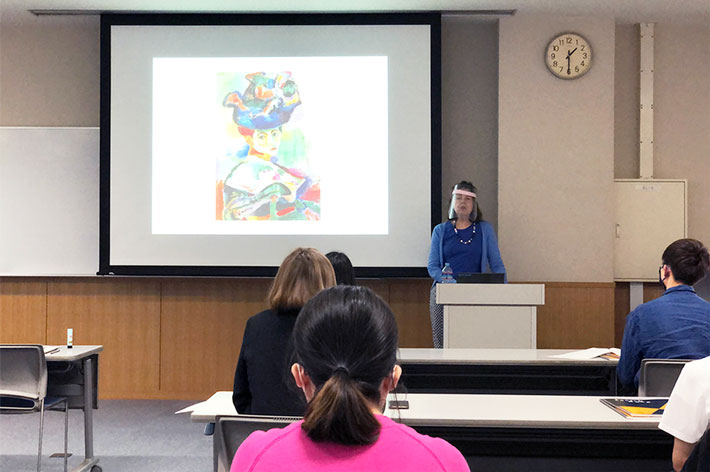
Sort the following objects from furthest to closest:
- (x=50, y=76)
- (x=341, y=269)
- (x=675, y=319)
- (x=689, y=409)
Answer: (x=50, y=76) → (x=341, y=269) → (x=675, y=319) → (x=689, y=409)

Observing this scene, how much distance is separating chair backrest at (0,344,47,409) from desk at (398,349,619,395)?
71.0 inches

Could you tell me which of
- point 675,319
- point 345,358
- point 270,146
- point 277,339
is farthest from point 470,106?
point 345,358

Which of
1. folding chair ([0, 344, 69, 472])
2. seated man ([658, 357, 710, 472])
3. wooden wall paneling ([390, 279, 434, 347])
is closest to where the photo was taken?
seated man ([658, 357, 710, 472])

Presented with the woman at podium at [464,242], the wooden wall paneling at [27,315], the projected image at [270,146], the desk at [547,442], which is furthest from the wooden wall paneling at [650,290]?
the wooden wall paneling at [27,315]

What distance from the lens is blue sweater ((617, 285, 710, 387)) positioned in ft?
8.87

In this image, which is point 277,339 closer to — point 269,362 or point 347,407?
point 269,362

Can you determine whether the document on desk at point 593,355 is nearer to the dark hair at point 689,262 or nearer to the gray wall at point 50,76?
the dark hair at point 689,262

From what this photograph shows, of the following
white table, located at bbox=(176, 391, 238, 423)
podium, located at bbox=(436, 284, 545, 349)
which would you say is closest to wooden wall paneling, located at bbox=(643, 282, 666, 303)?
podium, located at bbox=(436, 284, 545, 349)

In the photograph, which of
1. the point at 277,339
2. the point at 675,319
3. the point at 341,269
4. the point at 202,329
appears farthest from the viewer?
the point at 202,329

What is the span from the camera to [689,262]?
2752 millimetres

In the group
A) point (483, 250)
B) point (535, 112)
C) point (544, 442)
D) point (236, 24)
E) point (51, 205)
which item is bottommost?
point (544, 442)

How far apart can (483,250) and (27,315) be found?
12.5ft

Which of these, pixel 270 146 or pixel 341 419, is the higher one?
pixel 270 146

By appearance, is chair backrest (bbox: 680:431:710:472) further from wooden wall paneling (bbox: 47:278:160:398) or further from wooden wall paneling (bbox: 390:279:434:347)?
wooden wall paneling (bbox: 47:278:160:398)
